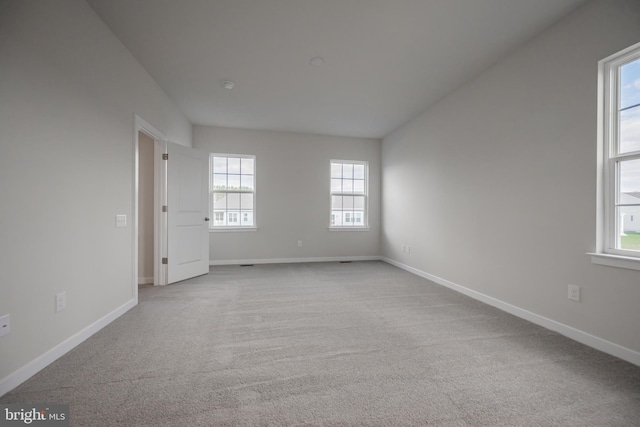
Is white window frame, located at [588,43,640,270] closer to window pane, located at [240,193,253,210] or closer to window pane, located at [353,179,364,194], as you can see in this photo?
window pane, located at [353,179,364,194]

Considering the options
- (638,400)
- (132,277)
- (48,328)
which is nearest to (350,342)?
(638,400)

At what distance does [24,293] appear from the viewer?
5.14ft

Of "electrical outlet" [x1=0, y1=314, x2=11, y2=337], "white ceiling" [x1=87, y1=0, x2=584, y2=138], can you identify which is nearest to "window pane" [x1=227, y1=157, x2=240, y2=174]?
"white ceiling" [x1=87, y1=0, x2=584, y2=138]

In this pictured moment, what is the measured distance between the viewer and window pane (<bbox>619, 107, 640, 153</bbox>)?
1840 mm

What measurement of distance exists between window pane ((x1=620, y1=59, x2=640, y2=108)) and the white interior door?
473 centimetres

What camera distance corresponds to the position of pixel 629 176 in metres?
1.88

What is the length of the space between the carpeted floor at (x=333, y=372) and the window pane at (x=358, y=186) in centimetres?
330

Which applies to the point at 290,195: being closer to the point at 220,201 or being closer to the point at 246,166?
the point at 246,166

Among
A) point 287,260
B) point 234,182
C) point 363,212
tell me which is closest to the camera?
point 234,182

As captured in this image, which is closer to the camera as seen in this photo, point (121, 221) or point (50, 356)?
point (50, 356)

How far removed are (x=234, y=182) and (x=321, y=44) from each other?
3315 mm

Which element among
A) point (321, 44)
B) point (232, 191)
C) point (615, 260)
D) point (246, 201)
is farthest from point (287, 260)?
point (615, 260)

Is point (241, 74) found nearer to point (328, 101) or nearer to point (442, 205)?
point (328, 101)

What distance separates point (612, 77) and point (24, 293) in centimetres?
428
